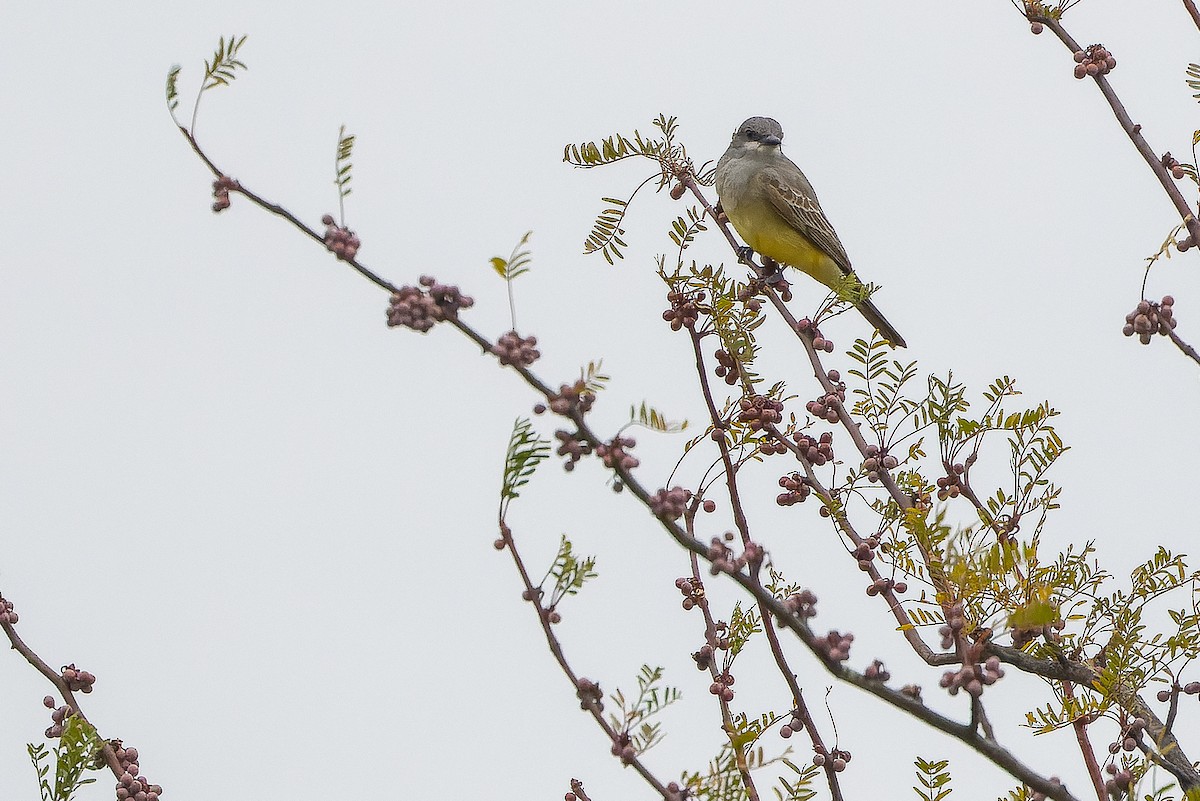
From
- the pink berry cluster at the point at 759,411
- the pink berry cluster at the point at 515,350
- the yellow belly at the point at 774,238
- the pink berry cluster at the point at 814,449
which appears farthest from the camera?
the yellow belly at the point at 774,238

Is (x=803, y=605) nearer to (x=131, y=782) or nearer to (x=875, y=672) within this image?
(x=875, y=672)

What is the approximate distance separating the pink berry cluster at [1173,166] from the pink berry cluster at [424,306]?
2.17m

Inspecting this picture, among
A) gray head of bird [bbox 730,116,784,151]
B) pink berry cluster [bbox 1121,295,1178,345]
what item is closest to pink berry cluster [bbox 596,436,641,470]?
pink berry cluster [bbox 1121,295,1178,345]

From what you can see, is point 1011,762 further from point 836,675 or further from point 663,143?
point 663,143

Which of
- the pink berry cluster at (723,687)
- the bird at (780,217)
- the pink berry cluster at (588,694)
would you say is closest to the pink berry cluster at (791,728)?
the pink berry cluster at (723,687)

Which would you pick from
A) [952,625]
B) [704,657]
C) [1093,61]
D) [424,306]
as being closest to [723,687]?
[704,657]

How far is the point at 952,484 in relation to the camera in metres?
3.53

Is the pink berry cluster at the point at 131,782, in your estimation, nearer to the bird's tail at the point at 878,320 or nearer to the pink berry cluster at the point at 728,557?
the pink berry cluster at the point at 728,557

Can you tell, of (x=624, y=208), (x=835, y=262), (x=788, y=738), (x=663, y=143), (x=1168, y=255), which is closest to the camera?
(x=1168, y=255)

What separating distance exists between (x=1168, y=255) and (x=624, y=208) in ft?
4.59

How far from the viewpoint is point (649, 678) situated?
2467 mm

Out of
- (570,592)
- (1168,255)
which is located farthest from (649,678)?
(1168,255)

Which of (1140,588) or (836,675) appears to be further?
(1140,588)

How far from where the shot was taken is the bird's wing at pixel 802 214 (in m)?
8.17
